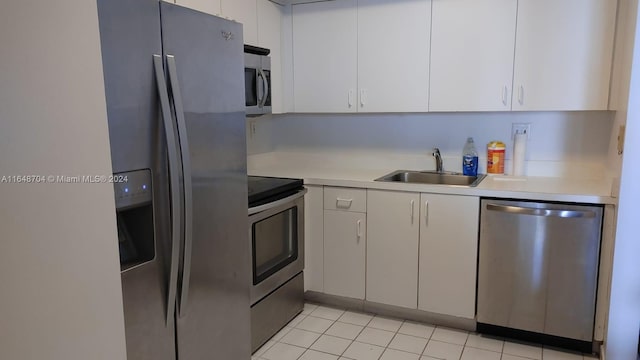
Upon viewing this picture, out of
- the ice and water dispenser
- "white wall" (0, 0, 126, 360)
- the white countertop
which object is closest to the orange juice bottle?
the white countertop

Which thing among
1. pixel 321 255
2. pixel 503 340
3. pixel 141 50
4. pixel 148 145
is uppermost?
pixel 141 50

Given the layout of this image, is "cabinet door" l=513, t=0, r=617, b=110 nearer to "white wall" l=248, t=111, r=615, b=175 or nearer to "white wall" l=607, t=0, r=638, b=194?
"white wall" l=607, t=0, r=638, b=194

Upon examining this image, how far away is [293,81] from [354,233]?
1137mm

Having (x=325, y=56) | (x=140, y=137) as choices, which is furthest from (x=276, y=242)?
Answer: (x=140, y=137)

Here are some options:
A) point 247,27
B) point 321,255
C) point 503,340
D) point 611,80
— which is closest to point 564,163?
point 611,80

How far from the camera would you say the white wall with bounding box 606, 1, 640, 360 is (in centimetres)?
202

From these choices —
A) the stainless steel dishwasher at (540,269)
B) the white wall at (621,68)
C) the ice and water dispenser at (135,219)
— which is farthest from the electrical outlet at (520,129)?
the ice and water dispenser at (135,219)

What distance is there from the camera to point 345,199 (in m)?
2.85

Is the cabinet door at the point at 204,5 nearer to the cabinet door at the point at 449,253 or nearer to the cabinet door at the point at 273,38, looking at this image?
the cabinet door at the point at 273,38

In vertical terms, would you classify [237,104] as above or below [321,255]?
above

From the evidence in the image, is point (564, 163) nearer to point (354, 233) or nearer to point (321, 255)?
point (354, 233)

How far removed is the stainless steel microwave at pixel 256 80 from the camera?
254 cm

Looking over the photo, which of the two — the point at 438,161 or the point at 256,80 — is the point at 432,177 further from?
the point at 256,80

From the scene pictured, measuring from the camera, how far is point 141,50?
4.55 ft
